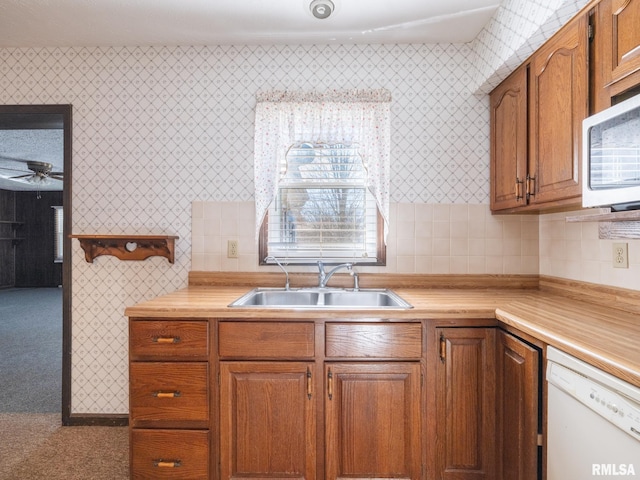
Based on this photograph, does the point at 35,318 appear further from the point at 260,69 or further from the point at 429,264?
the point at 429,264

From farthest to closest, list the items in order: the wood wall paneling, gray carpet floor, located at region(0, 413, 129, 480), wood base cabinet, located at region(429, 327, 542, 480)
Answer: the wood wall paneling, gray carpet floor, located at region(0, 413, 129, 480), wood base cabinet, located at region(429, 327, 542, 480)

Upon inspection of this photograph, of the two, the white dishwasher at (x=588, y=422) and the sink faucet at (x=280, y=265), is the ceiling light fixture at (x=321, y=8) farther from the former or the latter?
the white dishwasher at (x=588, y=422)

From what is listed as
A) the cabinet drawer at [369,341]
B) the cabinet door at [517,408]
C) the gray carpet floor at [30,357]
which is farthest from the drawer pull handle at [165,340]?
the gray carpet floor at [30,357]

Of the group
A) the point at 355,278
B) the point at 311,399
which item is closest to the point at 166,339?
the point at 311,399

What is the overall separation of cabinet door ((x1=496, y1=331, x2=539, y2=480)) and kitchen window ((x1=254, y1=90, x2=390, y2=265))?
96 centimetres

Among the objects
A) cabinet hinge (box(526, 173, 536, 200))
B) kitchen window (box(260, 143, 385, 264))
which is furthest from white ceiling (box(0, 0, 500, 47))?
cabinet hinge (box(526, 173, 536, 200))

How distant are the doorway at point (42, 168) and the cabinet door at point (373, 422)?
5.74 feet

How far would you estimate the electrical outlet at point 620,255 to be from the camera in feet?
5.51

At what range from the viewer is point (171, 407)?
169cm

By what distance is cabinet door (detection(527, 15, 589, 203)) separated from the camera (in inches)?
59.4

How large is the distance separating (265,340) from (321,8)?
1.67 metres

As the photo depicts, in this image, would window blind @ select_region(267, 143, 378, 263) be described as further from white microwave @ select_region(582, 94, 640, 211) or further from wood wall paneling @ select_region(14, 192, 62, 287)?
wood wall paneling @ select_region(14, 192, 62, 287)


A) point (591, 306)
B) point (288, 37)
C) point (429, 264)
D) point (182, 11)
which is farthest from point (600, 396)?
point (182, 11)

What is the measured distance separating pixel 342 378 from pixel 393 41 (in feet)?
6.39
